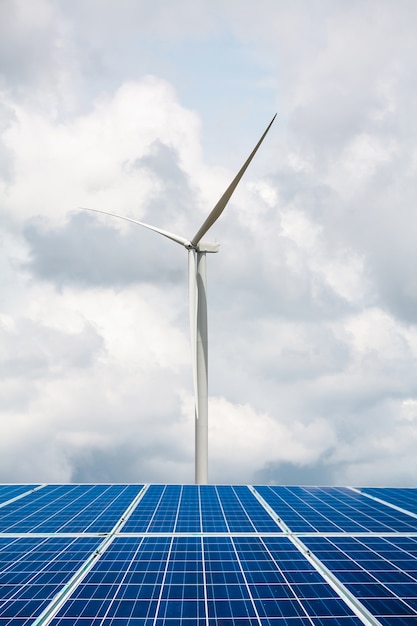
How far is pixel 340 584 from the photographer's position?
18.5 m

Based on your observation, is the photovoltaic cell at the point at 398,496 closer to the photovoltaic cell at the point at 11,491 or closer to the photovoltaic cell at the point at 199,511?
the photovoltaic cell at the point at 199,511

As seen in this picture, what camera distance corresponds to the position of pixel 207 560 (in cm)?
2023

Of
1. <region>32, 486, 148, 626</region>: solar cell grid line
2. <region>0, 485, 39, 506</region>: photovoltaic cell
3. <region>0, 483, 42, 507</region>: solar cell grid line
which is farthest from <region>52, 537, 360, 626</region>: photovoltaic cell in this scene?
<region>0, 485, 39, 506</region>: photovoltaic cell

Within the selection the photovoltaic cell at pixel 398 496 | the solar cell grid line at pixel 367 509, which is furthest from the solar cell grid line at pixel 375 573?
the photovoltaic cell at pixel 398 496

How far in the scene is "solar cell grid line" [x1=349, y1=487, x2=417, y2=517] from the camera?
2985cm

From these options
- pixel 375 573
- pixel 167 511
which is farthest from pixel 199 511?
pixel 375 573

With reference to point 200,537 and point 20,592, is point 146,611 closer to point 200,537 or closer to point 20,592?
point 20,592

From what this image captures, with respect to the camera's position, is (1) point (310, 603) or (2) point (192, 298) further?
(2) point (192, 298)

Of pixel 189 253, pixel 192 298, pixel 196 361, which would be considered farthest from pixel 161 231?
pixel 196 361

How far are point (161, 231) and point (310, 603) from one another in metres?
29.0

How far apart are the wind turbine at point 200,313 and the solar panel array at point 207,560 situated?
4.80 meters

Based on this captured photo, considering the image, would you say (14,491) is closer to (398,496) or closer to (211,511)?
(211,511)

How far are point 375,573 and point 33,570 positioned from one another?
12731 mm

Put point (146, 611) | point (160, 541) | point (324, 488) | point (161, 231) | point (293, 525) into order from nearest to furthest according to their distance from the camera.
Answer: point (146, 611), point (160, 541), point (293, 525), point (324, 488), point (161, 231)
